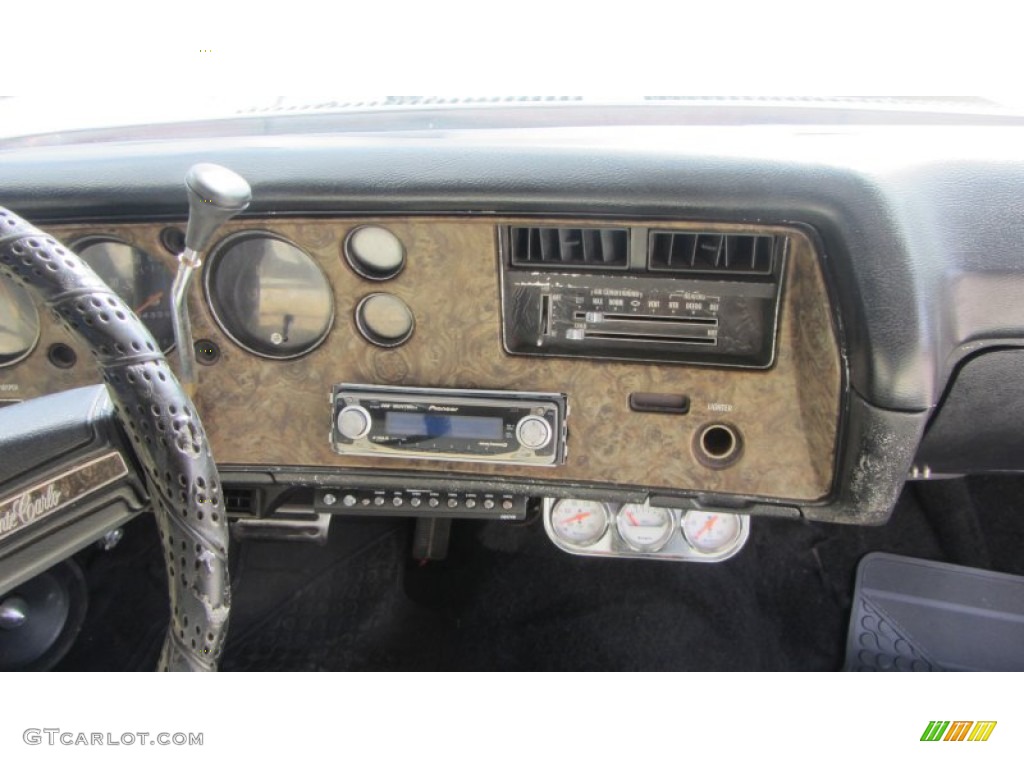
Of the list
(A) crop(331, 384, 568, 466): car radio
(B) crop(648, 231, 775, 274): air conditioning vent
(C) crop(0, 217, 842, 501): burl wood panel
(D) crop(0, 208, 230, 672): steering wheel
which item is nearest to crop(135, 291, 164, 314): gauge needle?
(C) crop(0, 217, 842, 501): burl wood panel

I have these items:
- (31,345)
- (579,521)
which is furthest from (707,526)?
(31,345)

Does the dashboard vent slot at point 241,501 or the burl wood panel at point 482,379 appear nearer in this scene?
the burl wood panel at point 482,379

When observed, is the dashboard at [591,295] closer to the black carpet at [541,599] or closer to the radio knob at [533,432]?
the radio knob at [533,432]

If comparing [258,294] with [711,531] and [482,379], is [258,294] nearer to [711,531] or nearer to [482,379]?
[482,379]

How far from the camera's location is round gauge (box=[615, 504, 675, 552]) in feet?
7.23

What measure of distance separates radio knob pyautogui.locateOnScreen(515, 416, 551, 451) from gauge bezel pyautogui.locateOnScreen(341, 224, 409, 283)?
0.39 m

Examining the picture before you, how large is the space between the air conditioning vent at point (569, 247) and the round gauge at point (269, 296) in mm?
396

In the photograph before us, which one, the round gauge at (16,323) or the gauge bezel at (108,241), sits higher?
the gauge bezel at (108,241)

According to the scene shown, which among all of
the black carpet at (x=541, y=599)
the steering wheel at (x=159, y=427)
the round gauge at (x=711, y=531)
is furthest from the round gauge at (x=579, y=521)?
the steering wheel at (x=159, y=427)

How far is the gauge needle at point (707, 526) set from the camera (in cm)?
224

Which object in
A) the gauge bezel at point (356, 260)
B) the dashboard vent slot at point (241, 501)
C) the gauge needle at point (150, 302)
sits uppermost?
the gauge bezel at point (356, 260)

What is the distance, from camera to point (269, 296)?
5.78 feet

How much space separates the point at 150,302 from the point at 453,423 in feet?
2.29
